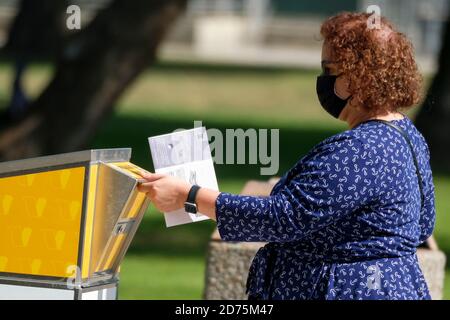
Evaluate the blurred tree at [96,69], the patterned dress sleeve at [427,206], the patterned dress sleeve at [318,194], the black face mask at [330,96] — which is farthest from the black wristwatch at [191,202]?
the blurred tree at [96,69]

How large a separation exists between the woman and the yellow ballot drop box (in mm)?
164

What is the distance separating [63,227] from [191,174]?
1.62 feet

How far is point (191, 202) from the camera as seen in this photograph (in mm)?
4039

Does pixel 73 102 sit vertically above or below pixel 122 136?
above

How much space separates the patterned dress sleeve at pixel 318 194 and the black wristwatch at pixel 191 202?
0.20 meters

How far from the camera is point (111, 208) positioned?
412 centimetres

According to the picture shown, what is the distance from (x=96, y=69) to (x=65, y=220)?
28.3ft

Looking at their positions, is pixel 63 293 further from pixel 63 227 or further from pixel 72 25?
pixel 72 25

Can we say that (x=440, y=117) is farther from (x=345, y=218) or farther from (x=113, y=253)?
(x=345, y=218)

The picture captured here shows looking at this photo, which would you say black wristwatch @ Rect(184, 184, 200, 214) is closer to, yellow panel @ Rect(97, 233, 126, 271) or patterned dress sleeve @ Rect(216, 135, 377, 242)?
patterned dress sleeve @ Rect(216, 135, 377, 242)

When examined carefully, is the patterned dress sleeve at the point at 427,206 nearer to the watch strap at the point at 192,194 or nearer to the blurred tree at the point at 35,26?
the watch strap at the point at 192,194

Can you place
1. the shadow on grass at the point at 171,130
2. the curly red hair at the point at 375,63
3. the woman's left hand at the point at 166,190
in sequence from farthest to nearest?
the shadow on grass at the point at 171,130
the woman's left hand at the point at 166,190
the curly red hair at the point at 375,63

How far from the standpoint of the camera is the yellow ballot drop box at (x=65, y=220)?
13.4 ft

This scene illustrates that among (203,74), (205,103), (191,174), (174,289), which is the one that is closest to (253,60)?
(203,74)
